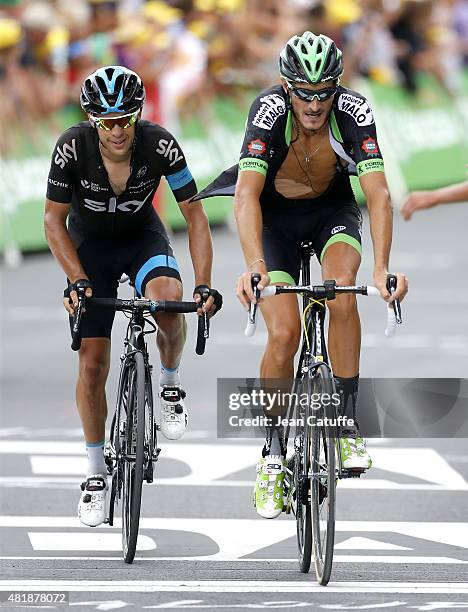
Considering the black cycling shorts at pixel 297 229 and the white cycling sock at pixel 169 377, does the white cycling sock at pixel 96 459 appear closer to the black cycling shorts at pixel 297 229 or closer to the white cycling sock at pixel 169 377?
the white cycling sock at pixel 169 377

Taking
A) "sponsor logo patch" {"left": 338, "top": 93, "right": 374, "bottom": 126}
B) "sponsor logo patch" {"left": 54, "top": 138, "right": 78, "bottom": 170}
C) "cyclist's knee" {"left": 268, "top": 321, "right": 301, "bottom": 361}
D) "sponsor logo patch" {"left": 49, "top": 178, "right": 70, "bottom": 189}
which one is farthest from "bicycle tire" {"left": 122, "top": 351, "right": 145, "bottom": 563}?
"sponsor logo patch" {"left": 338, "top": 93, "right": 374, "bottom": 126}

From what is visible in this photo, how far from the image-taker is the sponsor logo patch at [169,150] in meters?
8.08

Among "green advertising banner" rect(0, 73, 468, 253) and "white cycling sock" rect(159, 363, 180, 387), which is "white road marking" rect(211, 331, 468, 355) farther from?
"white cycling sock" rect(159, 363, 180, 387)

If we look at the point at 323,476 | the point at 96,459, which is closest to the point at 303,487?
the point at 323,476

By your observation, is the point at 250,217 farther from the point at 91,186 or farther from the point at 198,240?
the point at 91,186

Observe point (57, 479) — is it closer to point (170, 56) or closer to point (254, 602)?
point (254, 602)

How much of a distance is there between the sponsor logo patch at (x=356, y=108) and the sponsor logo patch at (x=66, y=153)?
1330 mm

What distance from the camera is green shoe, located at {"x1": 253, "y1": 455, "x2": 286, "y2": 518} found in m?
7.81

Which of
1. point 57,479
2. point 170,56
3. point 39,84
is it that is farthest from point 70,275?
point 170,56

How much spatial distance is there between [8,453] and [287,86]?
437cm

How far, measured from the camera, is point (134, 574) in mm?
7543

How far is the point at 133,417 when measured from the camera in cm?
794

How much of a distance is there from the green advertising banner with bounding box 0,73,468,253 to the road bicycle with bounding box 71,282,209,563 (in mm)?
12427

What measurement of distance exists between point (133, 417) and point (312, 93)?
1806 millimetres
